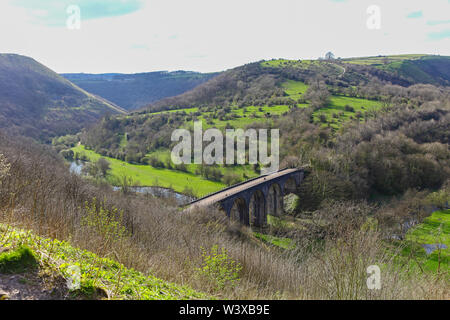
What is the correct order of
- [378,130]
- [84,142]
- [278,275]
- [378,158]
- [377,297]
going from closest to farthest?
1. [377,297]
2. [278,275]
3. [378,158]
4. [378,130]
5. [84,142]

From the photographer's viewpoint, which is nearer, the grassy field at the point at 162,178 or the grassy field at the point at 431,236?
the grassy field at the point at 431,236

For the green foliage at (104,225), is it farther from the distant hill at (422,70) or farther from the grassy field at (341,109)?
the distant hill at (422,70)

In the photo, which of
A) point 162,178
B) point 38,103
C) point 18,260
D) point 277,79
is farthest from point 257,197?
point 38,103

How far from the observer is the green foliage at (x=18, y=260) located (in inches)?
195

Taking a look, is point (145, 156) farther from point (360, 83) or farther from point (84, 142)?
point (360, 83)

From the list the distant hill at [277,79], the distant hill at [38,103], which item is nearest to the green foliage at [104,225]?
the distant hill at [277,79]

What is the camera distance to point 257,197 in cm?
4350

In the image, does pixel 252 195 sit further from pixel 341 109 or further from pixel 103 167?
pixel 341 109

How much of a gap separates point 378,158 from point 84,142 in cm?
7960

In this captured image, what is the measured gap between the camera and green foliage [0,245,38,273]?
4.96m

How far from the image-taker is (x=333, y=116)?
6638cm

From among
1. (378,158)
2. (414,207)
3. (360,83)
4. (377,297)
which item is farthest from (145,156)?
(360,83)

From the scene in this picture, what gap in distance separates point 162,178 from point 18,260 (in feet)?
174
